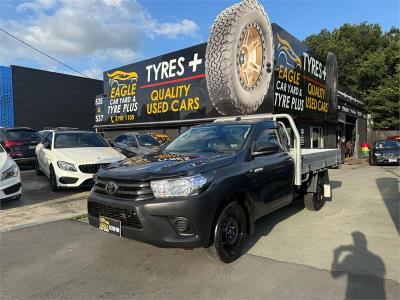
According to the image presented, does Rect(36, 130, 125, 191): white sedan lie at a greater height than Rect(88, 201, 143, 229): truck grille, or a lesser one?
greater

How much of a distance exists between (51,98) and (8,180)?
23.1 metres

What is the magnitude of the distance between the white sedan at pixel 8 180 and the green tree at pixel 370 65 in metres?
22.0

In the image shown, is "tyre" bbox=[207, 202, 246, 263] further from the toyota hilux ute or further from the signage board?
the signage board

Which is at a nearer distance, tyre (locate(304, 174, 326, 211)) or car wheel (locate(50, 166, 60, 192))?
tyre (locate(304, 174, 326, 211))

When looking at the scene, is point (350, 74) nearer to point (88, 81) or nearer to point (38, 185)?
point (88, 81)

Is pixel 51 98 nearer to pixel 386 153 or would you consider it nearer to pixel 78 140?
pixel 78 140

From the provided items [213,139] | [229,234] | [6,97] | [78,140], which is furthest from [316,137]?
[6,97]

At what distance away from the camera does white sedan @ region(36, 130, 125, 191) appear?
907 centimetres

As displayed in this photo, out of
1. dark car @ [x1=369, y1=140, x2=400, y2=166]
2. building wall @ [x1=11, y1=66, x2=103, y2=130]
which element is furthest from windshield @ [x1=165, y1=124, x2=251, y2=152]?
building wall @ [x1=11, y1=66, x2=103, y2=130]

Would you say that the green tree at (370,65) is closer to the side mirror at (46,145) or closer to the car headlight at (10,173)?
the side mirror at (46,145)

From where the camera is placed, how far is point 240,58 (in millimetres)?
14438

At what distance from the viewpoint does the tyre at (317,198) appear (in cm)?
735

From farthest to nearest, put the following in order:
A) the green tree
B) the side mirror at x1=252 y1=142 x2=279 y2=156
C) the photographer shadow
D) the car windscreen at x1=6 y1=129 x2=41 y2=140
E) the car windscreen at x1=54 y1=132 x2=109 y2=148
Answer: the green tree < the car windscreen at x1=6 y1=129 x2=41 y2=140 < the car windscreen at x1=54 y1=132 x2=109 y2=148 < the side mirror at x1=252 y1=142 x2=279 y2=156 < the photographer shadow

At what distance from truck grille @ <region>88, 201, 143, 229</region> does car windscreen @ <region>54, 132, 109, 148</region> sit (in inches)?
239
